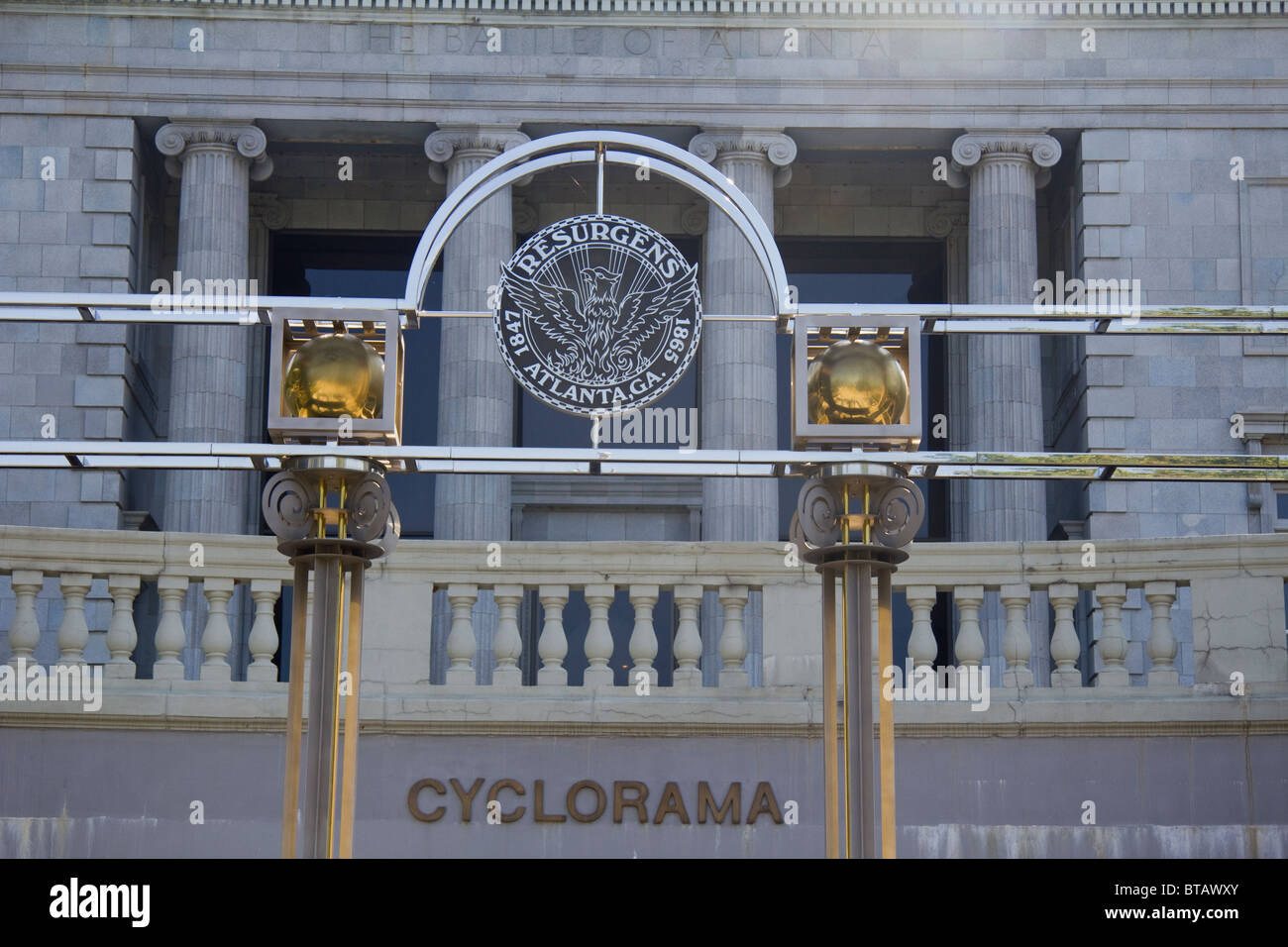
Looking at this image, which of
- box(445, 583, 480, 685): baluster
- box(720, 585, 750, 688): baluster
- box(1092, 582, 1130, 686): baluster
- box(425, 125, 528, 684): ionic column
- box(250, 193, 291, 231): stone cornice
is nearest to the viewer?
box(445, 583, 480, 685): baluster

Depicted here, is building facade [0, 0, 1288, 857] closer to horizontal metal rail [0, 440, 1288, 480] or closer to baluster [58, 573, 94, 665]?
baluster [58, 573, 94, 665]

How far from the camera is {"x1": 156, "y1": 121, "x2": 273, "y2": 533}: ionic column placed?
107 feet

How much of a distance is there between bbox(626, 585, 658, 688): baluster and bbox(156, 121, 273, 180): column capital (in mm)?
19696

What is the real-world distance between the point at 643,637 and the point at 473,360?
16907 millimetres

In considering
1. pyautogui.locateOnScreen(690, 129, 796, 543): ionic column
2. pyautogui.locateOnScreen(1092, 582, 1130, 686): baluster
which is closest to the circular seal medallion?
pyautogui.locateOnScreen(1092, 582, 1130, 686): baluster

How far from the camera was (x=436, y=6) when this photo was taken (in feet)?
114

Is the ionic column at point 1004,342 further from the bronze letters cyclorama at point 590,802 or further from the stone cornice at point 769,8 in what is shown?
the bronze letters cyclorama at point 590,802

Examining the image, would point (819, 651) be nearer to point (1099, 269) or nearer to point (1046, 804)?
point (1046, 804)

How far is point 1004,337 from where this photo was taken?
3450 cm

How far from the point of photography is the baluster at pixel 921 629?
672 inches

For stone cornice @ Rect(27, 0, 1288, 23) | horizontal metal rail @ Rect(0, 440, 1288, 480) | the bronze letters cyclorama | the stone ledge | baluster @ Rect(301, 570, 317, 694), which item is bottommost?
the bronze letters cyclorama
